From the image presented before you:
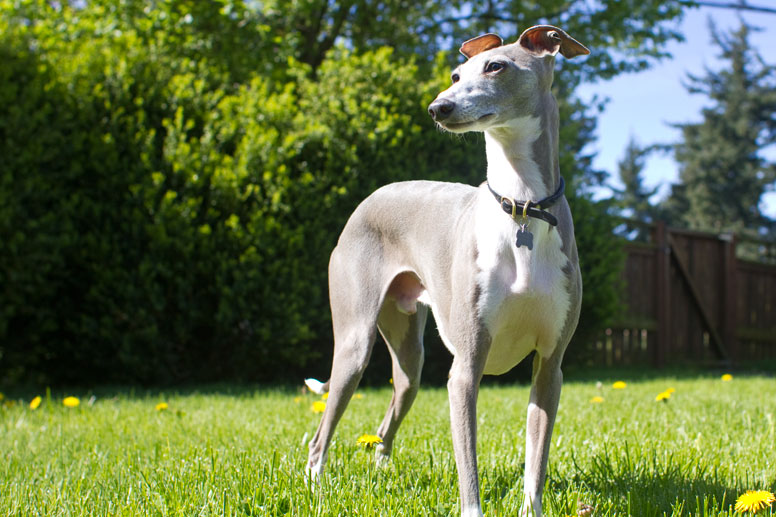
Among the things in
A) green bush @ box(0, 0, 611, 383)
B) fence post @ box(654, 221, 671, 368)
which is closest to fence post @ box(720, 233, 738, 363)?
fence post @ box(654, 221, 671, 368)

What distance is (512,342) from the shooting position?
2.44 meters

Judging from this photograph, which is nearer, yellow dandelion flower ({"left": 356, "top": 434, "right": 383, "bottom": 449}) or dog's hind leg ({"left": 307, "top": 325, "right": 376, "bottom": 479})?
dog's hind leg ({"left": 307, "top": 325, "right": 376, "bottom": 479})

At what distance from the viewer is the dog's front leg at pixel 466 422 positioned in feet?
7.39

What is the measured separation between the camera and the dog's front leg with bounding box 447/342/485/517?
2.25 meters

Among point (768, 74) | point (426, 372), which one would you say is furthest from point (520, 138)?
point (768, 74)

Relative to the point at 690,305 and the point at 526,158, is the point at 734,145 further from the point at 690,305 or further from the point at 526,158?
the point at 526,158

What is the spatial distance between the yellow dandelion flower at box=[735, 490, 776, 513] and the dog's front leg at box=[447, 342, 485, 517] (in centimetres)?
92

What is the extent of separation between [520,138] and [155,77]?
215 inches

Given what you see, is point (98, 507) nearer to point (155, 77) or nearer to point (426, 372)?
point (426, 372)

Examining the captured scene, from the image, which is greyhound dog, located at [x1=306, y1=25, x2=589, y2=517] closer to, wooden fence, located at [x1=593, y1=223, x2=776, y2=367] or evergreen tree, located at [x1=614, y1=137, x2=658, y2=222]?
wooden fence, located at [x1=593, y1=223, x2=776, y2=367]

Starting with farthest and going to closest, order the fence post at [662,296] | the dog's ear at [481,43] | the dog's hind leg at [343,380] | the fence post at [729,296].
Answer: the fence post at [729,296] < the fence post at [662,296] < the dog's hind leg at [343,380] < the dog's ear at [481,43]

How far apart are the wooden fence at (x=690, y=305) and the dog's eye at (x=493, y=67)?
7667 millimetres

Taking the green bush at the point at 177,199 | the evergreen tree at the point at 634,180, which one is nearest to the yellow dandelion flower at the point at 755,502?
the green bush at the point at 177,199

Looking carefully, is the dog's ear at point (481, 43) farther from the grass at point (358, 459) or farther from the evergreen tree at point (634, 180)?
the evergreen tree at point (634, 180)
